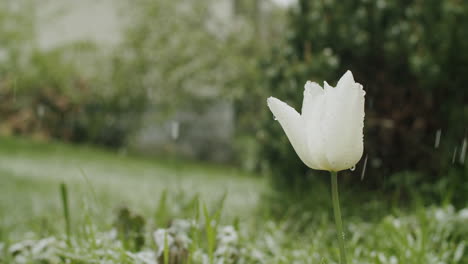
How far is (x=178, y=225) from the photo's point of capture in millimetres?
1802

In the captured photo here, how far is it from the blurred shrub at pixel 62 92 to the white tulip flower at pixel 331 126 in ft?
33.0

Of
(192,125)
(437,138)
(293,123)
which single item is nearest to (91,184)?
(293,123)

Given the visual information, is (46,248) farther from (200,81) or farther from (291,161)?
(200,81)

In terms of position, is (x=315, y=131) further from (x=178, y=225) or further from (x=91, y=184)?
(x=91, y=184)

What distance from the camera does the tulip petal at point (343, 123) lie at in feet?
3.03

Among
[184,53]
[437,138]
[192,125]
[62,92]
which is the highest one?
[184,53]

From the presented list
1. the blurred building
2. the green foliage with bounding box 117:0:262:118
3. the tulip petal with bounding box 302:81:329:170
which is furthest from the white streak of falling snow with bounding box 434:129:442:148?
the blurred building

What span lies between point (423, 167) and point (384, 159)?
270 millimetres

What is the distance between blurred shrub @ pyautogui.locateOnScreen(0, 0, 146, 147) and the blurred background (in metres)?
0.03

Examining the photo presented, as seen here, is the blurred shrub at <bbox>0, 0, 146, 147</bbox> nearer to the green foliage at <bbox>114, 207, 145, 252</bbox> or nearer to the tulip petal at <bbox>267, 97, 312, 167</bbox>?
the green foliage at <bbox>114, 207, 145, 252</bbox>

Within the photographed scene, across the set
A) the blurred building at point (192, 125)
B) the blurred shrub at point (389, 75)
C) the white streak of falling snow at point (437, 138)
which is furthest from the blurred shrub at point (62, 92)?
the white streak of falling snow at point (437, 138)

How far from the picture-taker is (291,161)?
371cm

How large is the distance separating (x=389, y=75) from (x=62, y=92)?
916 centimetres

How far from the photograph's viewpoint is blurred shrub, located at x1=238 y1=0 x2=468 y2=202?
11.1ft
